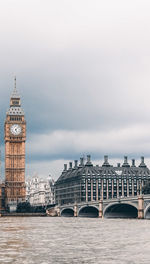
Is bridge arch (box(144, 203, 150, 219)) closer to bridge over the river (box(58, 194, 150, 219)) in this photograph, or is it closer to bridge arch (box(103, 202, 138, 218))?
bridge over the river (box(58, 194, 150, 219))

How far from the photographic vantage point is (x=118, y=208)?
482 ft

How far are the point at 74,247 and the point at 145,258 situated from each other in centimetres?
933

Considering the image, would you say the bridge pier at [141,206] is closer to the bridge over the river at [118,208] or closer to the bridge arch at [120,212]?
the bridge over the river at [118,208]

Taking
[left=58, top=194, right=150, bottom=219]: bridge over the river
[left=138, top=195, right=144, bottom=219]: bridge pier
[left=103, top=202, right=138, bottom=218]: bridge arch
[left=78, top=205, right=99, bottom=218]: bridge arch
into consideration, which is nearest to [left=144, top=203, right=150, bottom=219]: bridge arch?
[left=58, top=194, right=150, bottom=219]: bridge over the river

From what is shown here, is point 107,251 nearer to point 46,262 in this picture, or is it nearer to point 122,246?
point 122,246

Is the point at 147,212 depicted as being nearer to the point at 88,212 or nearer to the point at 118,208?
the point at 118,208

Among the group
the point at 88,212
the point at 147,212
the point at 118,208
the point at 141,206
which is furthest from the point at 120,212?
the point at 141,206

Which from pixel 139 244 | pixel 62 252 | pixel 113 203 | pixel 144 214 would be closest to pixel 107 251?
pixel 62 252

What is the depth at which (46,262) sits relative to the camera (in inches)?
1351

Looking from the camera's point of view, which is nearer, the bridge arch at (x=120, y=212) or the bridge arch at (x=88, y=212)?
the bridge arch at (x=120, y=212)

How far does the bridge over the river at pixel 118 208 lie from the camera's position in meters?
118

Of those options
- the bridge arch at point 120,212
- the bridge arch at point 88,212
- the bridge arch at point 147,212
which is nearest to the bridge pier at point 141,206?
the bridge arch at point 147,212

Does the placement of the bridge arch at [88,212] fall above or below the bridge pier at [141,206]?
below

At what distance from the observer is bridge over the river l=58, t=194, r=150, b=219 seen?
386ft
